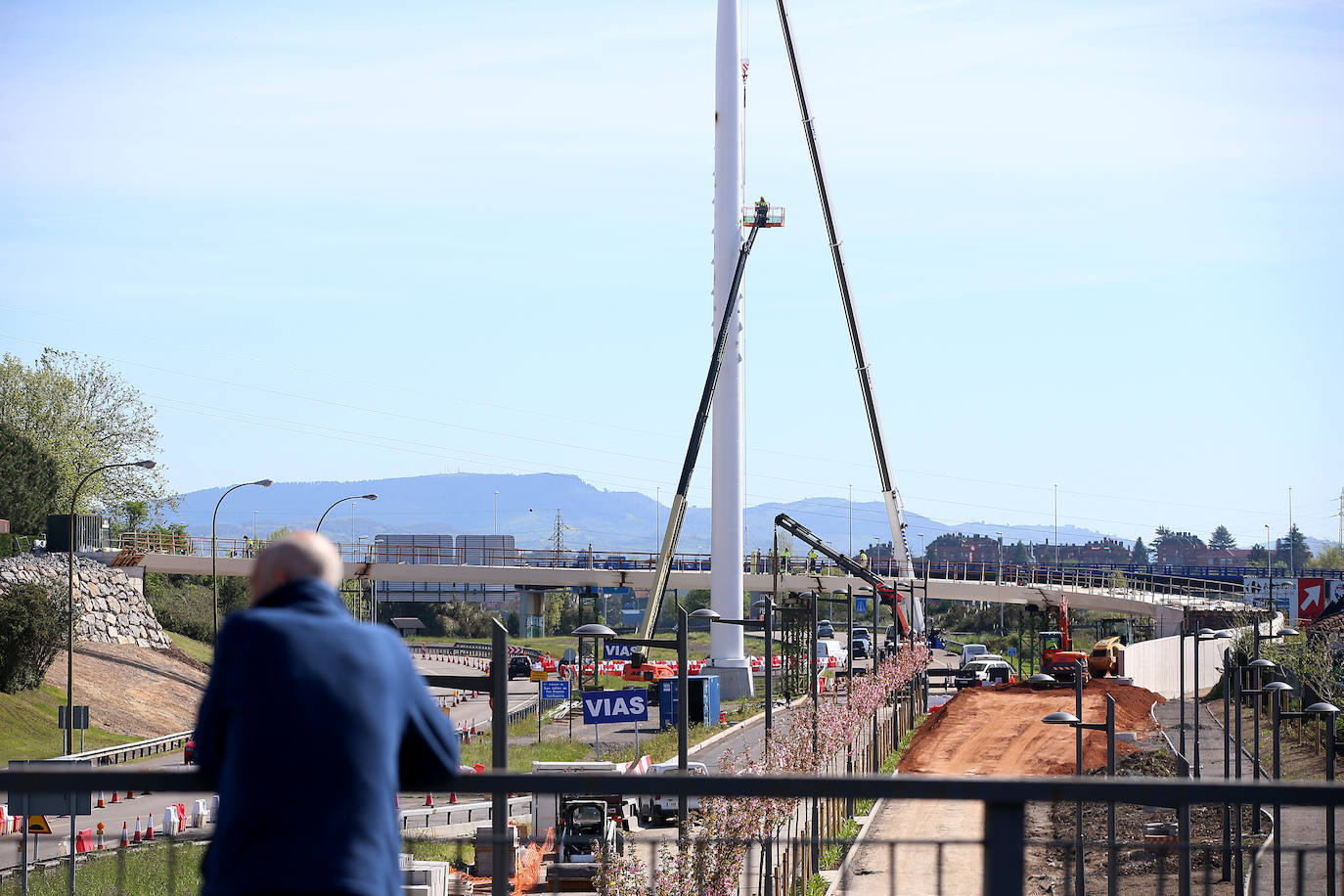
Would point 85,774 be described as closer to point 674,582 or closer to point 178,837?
point 178,837

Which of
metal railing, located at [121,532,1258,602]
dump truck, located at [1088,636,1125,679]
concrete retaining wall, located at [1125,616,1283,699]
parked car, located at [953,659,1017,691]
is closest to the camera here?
dump truck, located at [1088,636,1125,679]

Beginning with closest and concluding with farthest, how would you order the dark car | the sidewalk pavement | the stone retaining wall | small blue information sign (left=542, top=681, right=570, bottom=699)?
the sidewalk pavement, small blue information sign (left=542, top=681, right=570, bottom=699), the stone retaining wall, the dark car

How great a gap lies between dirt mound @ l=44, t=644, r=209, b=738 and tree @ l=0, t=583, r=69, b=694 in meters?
1.61

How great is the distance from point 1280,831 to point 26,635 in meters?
46.8

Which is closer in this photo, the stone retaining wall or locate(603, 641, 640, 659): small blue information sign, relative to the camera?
locate(603, 641, 640, 659): small blue information sign

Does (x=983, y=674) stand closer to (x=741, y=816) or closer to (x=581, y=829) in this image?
(x=581, y=829)

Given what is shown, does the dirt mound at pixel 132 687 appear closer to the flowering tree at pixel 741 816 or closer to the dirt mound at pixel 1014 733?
the flowering tree at pixel 741 816

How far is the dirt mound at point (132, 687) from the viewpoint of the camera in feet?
180

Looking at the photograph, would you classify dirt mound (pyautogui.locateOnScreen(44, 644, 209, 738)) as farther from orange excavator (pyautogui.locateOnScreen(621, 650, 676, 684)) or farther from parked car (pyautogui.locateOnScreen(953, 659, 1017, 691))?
parked car (pyautogui.locateOnScreen(953, 659, 1017, 691))

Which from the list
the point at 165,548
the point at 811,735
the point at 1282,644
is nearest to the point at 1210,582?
the point at 1282,644

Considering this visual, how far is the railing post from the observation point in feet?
14.1

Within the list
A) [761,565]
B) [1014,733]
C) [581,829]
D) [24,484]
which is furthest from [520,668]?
[581,829]

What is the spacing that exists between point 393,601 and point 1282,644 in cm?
11502

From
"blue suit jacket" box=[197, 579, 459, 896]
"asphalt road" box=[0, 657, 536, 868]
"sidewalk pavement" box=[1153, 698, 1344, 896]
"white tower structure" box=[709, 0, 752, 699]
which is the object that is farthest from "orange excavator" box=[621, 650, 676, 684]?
A: "blue suit jacket" box=[197, 579, 459, 896]
